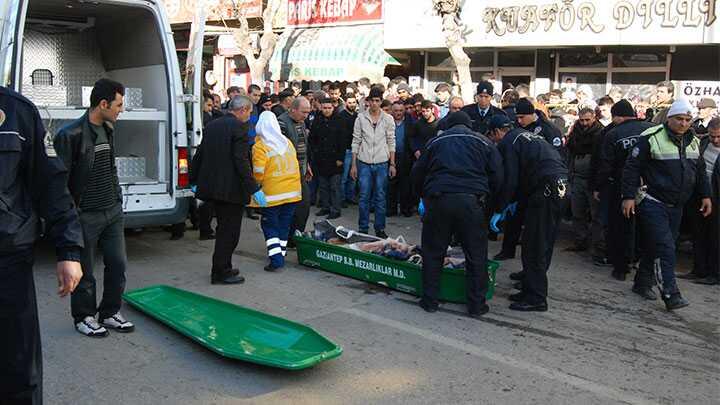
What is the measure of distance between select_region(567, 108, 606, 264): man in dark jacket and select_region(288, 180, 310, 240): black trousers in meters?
3.19

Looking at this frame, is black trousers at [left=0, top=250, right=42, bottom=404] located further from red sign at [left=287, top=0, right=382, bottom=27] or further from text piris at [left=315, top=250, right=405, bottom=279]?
red sign at [left=287, top=0, right=382, bottom=27]

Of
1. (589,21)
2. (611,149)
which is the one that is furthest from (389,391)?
(589,21)

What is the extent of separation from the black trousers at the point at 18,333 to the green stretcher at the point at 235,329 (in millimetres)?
1661

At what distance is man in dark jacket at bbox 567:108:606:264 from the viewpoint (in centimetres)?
820

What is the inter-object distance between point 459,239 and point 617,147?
2.53 metres

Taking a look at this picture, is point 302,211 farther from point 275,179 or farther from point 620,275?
point 620,275

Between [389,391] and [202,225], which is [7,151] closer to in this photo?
[389,391]

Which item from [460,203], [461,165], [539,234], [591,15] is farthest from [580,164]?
[591,15]

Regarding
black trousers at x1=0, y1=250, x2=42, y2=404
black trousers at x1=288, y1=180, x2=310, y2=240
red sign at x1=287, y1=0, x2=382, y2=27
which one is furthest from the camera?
red sign at x1=287, y1=0, x2=382, y2=27

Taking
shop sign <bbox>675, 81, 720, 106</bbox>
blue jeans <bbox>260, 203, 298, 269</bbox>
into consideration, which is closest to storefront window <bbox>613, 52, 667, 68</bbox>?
shop sign <bbox>675, 81, 720, 106</bbox>

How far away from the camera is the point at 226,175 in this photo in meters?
6.56

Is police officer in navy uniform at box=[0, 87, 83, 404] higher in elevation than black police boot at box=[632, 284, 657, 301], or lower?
higher

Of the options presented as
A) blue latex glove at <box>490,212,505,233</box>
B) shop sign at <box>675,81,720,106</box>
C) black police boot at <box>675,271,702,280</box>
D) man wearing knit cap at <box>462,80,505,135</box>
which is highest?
shop sign at <box>675,81,720,106</box>

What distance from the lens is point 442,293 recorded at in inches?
246
